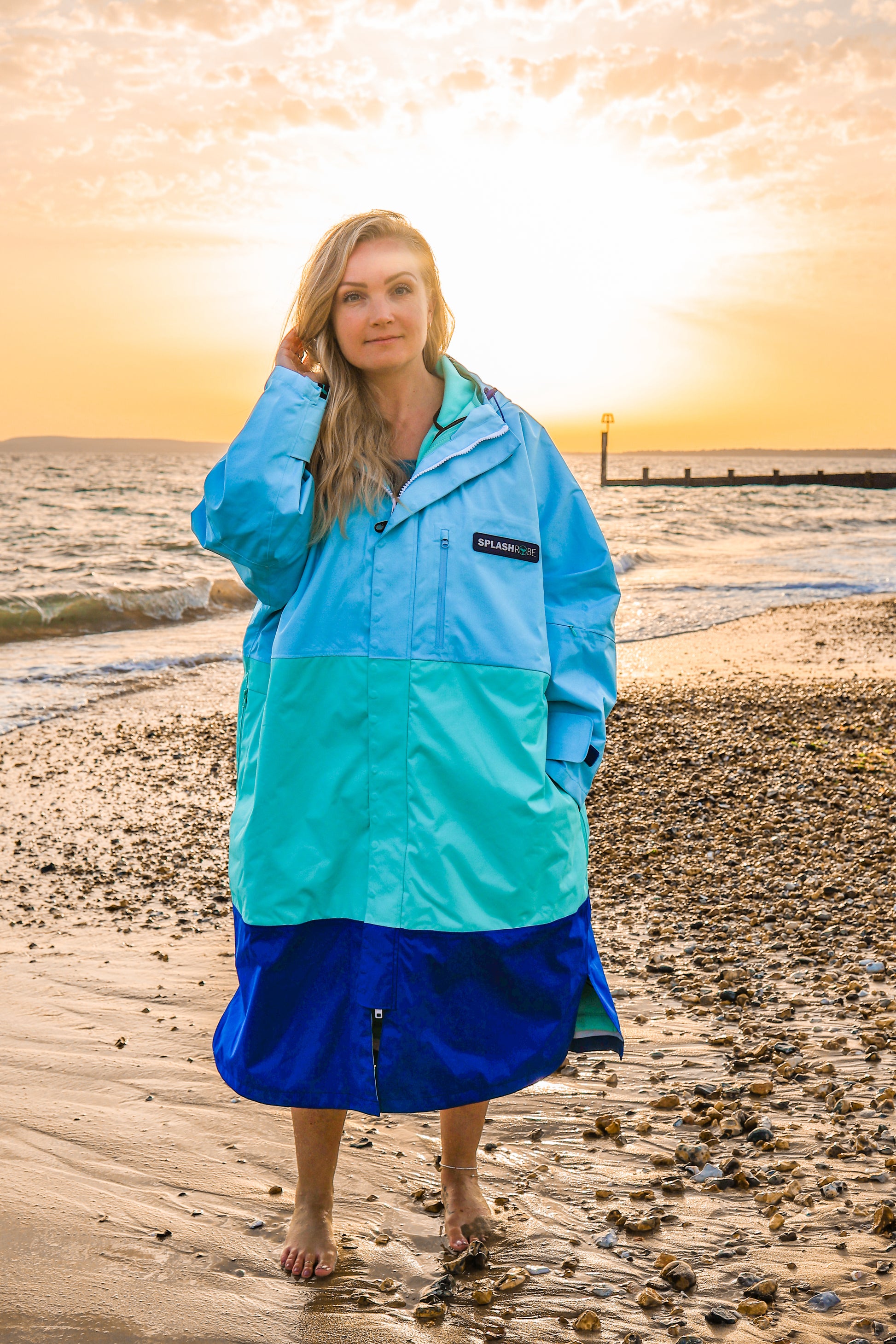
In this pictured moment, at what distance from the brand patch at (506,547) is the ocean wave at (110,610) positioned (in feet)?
37.9

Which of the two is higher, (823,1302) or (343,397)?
(343,397)

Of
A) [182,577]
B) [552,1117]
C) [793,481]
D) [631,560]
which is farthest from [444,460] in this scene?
[793,481]

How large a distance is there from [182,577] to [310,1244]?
49.4ft

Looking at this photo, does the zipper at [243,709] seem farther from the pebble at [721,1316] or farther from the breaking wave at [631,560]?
the breaking wave at [631,560]

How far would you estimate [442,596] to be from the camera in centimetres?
205

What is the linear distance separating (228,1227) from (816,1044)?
178 centimetres

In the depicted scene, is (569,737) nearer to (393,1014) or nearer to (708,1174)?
(393,1014)

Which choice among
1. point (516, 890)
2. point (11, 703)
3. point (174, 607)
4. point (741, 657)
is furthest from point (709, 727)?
point (174, 607)

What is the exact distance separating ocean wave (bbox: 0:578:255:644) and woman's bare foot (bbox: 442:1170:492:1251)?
37.3ft

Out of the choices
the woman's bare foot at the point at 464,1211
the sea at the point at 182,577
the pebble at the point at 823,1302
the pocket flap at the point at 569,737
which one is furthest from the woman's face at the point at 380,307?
the sea at the point at 182,577

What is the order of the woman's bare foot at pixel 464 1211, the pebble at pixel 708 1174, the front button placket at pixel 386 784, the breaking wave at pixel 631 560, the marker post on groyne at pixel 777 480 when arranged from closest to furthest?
Result: the front button placket at pixel 386 784
the woman's bare foot at pixel 464 1211
the pebble at pixel 708 1174
the breaking wave at pixel 631 560
the marker post on groyne at pixel 777 480

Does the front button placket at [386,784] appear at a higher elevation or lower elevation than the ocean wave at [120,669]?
higher

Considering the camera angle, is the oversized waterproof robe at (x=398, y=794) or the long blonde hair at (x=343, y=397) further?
the long blonde hair at (x=343, y=397)

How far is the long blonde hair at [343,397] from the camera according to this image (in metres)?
2.12
